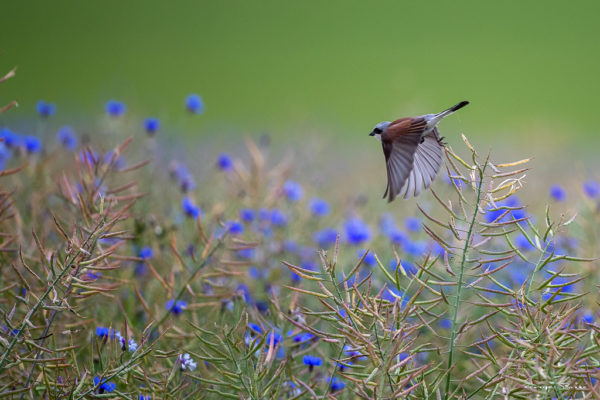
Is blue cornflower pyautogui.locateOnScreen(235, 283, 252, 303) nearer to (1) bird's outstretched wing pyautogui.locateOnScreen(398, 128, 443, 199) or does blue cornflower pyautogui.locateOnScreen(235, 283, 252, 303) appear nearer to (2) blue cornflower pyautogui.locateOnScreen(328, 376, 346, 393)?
(2) blue cornflower pyautogui.locateOnScreen(328, 376, 346, 393)

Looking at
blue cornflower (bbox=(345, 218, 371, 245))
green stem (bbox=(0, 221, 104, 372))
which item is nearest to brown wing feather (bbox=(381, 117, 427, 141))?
green stem (bbox=(0, 221, 104, 372))

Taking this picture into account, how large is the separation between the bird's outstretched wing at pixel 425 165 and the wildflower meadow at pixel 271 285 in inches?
4.6

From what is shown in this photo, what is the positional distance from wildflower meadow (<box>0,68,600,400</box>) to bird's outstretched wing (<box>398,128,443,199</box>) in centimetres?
12

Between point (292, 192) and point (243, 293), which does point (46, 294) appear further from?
point (292, 192)

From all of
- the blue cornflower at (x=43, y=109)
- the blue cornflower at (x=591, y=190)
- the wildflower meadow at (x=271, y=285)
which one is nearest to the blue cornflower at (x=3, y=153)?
the wildflower meadow at (x=271, y=285)

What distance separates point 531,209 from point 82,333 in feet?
7.75

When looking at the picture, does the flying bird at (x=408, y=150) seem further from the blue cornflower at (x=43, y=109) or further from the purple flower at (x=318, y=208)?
the blue cornflower at (x=43, y=109)

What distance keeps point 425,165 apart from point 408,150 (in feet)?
0.62

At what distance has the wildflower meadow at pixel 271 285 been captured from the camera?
0.97 m

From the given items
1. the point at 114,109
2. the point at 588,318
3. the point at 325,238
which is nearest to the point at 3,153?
the point at 114,109

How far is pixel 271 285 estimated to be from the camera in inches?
79.0

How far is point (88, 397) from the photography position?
104 centimetres

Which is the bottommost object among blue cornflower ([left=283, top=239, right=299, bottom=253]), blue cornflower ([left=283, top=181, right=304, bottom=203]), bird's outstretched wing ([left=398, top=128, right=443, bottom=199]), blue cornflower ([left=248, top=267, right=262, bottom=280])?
blue cornflower ([left=248, top=267, right=262, bottom=280])

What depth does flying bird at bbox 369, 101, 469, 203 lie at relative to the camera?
1193mm
